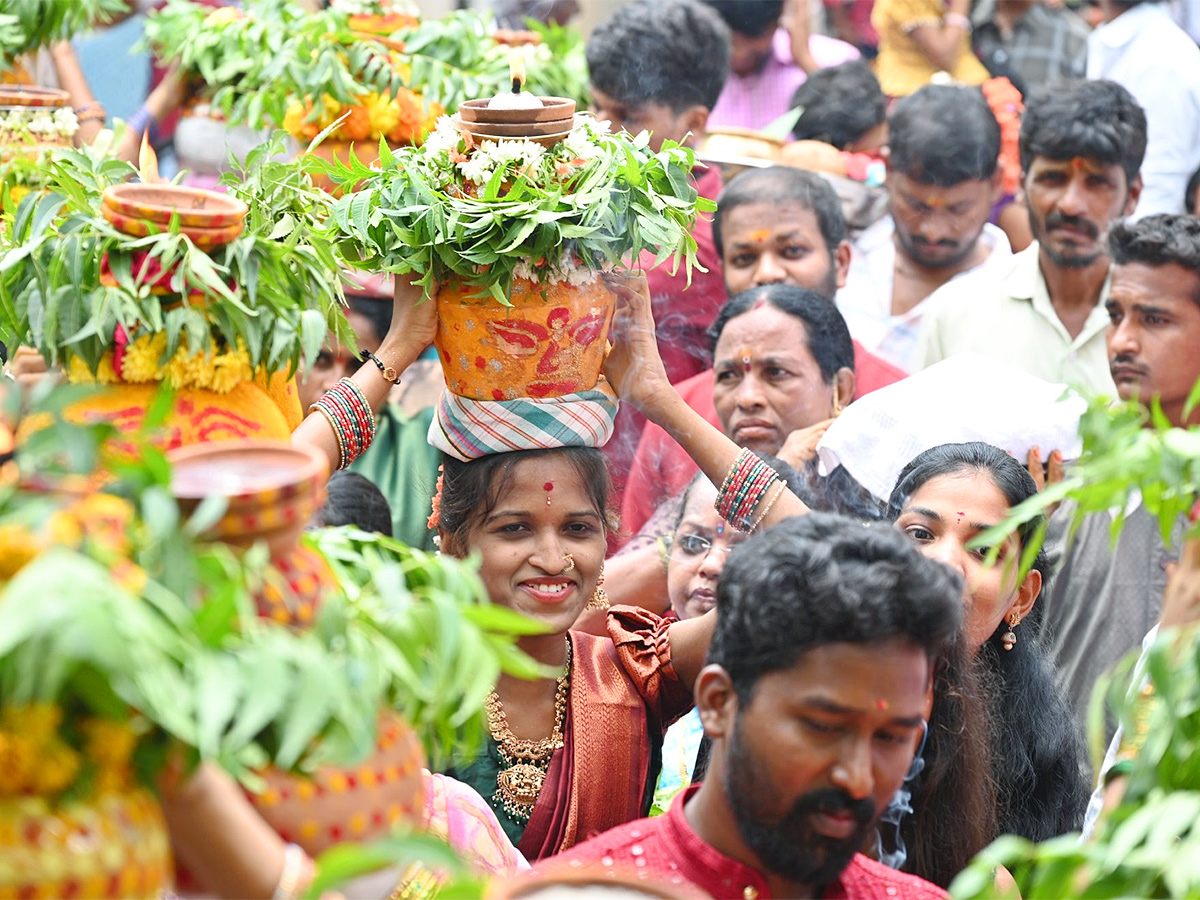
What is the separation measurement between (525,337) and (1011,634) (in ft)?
3.82

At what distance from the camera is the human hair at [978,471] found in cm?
320

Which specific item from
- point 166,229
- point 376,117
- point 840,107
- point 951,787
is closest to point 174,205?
point 166,229

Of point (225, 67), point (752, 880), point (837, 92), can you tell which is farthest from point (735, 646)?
point (837, 92)

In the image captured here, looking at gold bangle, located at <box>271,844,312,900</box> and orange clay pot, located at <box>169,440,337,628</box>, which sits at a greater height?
orange clay pot, located at <box>169,440,337,628</box>

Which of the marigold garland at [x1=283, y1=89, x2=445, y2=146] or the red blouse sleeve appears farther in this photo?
the marigold garland at [x1=283, y1=89, x2=445, y2=146]

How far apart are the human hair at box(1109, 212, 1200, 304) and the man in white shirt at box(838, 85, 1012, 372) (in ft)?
3.12

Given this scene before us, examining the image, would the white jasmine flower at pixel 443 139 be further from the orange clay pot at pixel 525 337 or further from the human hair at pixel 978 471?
the human hair at pixel 978 471

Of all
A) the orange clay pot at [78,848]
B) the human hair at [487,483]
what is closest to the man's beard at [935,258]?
the human hair at [487,483]

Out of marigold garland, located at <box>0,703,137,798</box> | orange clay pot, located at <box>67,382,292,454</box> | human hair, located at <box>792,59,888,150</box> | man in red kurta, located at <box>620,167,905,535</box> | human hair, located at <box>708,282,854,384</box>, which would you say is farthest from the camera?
human hair, located at <box>792,59,888,150</box>

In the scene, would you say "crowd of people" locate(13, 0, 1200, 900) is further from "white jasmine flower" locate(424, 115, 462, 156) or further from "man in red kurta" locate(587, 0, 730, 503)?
"white jasmine flower" locate(424, 115, 462, 156)

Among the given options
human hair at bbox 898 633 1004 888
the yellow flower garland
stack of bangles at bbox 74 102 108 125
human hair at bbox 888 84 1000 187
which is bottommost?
human hair at bbox 898 633 1004 888

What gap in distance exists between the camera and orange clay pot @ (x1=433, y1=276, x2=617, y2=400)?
293cm

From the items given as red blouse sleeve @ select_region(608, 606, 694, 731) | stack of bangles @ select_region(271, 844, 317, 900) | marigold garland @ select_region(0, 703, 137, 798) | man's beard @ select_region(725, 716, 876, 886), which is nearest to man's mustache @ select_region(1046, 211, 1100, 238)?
red blouse sleeve @ select_region(608, 606, 694, 731)

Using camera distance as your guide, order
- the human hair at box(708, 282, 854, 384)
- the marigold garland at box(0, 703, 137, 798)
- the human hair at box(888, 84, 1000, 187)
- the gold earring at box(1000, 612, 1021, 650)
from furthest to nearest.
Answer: the human hair at box(888, 84, 1000, 187), the human hair at box(708, 282, 854, 384), the gold earring at box(1000, 612, 1021, 650), the marigold garland at box(0, 703, 137, 798)
